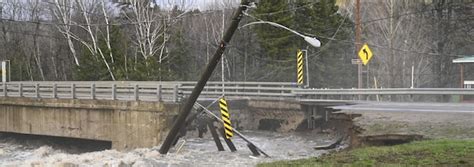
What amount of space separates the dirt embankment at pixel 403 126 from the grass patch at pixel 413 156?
97.3 inches

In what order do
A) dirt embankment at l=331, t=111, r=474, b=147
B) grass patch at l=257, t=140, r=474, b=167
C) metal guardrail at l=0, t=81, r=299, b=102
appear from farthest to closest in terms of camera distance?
metal guardrail at l=0, t=81, r=299, b=102 < dirt embankment at l=331, t=111, r=474, b=147 < grass patch at l=257, t=140, r=474, b=167

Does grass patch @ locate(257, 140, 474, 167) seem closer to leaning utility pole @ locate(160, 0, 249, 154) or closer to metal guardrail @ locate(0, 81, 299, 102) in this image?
leaning utility pole @ locate(160, 0, 249, 154)

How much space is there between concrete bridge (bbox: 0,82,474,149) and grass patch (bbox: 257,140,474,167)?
10.7 metres

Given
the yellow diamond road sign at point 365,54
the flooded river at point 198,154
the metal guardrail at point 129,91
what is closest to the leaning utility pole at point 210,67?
the flooded river at point 198,154

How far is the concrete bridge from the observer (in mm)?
24672

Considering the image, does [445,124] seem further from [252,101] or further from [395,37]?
[395,37]

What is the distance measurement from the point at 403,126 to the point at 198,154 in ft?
22.5

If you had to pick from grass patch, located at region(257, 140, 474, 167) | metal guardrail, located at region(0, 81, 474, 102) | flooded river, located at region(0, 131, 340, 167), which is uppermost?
metal guardrail, located at region(0, 81, 474, 102)

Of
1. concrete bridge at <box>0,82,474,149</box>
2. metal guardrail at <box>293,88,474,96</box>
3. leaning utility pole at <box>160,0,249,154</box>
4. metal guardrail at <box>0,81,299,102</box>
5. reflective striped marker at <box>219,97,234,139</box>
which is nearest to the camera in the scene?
leaning utility pole at <box>160,0,249,154</box>

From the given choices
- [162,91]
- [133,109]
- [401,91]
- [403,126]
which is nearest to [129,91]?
[162,91]

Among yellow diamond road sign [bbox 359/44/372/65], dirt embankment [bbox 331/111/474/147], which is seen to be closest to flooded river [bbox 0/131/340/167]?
dirt embankment [bbox 331/111/474/147]

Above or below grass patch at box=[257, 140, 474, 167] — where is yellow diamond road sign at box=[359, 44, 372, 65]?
above

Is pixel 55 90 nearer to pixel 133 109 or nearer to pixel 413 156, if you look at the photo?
pixel 133 109

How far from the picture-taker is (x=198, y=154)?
19.2 meters
